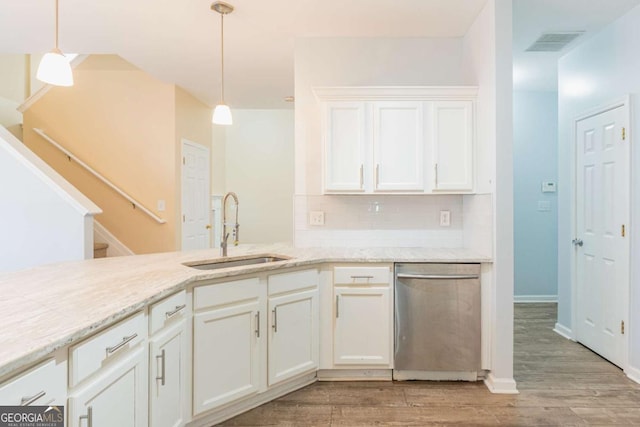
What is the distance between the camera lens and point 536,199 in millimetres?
5055

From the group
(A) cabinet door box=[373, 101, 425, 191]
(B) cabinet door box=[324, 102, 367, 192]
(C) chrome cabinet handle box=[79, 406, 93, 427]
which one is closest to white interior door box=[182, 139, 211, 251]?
(B) cabinet door box=[324, 102, 367, 192]

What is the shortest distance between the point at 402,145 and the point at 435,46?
3.45ft

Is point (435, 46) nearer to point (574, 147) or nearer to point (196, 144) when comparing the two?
point (574, 147)

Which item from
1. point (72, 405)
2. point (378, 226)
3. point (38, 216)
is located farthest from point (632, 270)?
point (38, 216)

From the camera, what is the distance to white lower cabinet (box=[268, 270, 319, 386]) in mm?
2467

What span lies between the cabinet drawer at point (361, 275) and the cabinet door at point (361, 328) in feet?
0.17

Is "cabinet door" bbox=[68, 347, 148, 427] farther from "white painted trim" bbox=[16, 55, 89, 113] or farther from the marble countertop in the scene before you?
"white painted trim" bbox=[16, 55, 89, 113]

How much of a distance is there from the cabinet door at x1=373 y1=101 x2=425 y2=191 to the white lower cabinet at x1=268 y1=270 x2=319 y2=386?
3.13 ft

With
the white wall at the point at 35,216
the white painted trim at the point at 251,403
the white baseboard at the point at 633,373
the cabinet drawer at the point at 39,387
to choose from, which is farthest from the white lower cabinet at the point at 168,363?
the white baseboard at the point at 633,373

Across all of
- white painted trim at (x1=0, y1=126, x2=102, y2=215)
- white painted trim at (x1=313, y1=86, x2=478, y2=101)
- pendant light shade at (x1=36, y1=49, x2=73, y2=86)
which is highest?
white painted trim at (x1=313, y1=86, x2=478, y2=101)

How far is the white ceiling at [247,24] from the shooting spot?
286 centimetres

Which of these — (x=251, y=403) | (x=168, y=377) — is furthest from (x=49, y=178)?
(x=251, y=403)

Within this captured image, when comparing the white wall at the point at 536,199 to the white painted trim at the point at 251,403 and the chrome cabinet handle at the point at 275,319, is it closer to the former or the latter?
the white painted trim at the point at 251,403

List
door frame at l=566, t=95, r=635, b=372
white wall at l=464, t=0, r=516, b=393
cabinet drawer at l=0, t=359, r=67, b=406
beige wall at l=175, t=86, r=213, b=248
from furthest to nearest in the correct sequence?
1. beige wall at l=175, t=86, r=213, b=248
2. door frame at l=566, t=95, r=635, b=372
3. white wall at l=464, t=0, r=516, b=393
4. cabinet drawer at l=0, t=359, r=67, b=406
